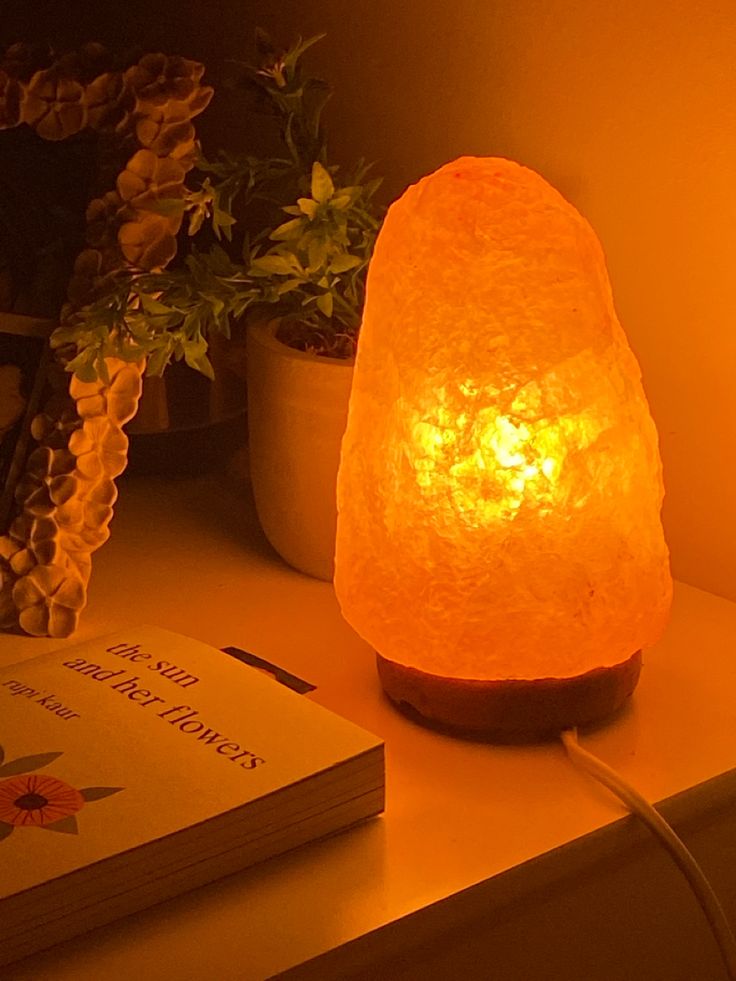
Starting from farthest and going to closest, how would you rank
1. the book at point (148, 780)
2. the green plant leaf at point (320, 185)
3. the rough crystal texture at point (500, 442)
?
1. the green plant leaf at point (320, 185)
2. the rough crystal texture at point (500, 442)
3. the book at point (148, 780)

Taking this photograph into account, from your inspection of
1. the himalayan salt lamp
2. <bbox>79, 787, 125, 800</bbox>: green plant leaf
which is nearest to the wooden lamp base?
the himalayan salt lamp

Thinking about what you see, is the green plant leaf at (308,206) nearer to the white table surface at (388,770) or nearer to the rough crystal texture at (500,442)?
the rough crystal texture at (500,442)

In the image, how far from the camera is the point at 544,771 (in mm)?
728

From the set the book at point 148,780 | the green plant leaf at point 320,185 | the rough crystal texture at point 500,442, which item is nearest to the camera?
the book at point 148,780

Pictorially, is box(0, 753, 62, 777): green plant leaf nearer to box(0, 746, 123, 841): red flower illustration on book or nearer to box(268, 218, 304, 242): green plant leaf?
box(0, 746, 123, 841): red flower illustration on book

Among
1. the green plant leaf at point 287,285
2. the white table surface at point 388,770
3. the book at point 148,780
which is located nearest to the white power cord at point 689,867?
the white table surface at point 388,770

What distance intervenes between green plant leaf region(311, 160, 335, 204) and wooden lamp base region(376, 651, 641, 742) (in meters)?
0.28

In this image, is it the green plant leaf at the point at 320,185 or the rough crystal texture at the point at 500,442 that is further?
the green plant leaf at the point at 320,185

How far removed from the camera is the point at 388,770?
73 centimetres

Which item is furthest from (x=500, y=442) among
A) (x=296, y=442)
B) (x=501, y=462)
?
(x=296, y=442)

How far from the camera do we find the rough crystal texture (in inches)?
27.2

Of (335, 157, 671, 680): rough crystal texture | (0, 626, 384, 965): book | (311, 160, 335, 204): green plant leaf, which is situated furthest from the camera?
(311, 160, 335, 204): green plant leaf

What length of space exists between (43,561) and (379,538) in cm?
25

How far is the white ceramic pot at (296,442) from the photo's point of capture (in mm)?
896
